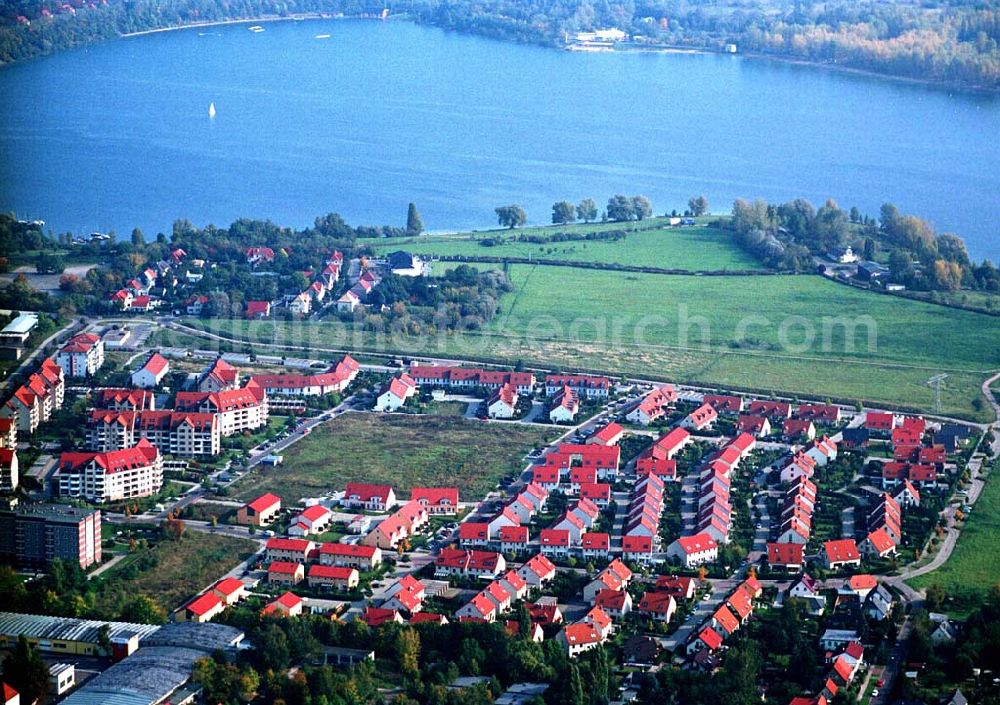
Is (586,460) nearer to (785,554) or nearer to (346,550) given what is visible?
(785,554)

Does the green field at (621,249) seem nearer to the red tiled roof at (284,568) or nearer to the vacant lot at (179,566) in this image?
the vacant lot at (179,566)

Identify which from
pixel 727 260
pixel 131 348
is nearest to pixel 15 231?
pixel 131 348

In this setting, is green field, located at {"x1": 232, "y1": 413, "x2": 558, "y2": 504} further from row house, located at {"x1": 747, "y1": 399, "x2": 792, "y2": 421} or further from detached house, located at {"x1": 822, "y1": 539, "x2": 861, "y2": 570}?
detached house, located at {"x1": 822, "y1": 539, "x2": 861, "y2": 570}

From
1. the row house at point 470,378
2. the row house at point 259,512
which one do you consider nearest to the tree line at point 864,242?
the row house at point 470,378

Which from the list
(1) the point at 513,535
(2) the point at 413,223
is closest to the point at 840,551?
(1) the point at 513,535

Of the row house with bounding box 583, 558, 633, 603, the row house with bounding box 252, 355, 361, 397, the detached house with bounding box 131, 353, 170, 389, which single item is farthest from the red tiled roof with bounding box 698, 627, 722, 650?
the detached house with bounding box 131, 353, 170, 389

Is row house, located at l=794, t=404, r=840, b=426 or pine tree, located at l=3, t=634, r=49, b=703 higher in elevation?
row house, located at l=794, t=404, r=840, b=426
